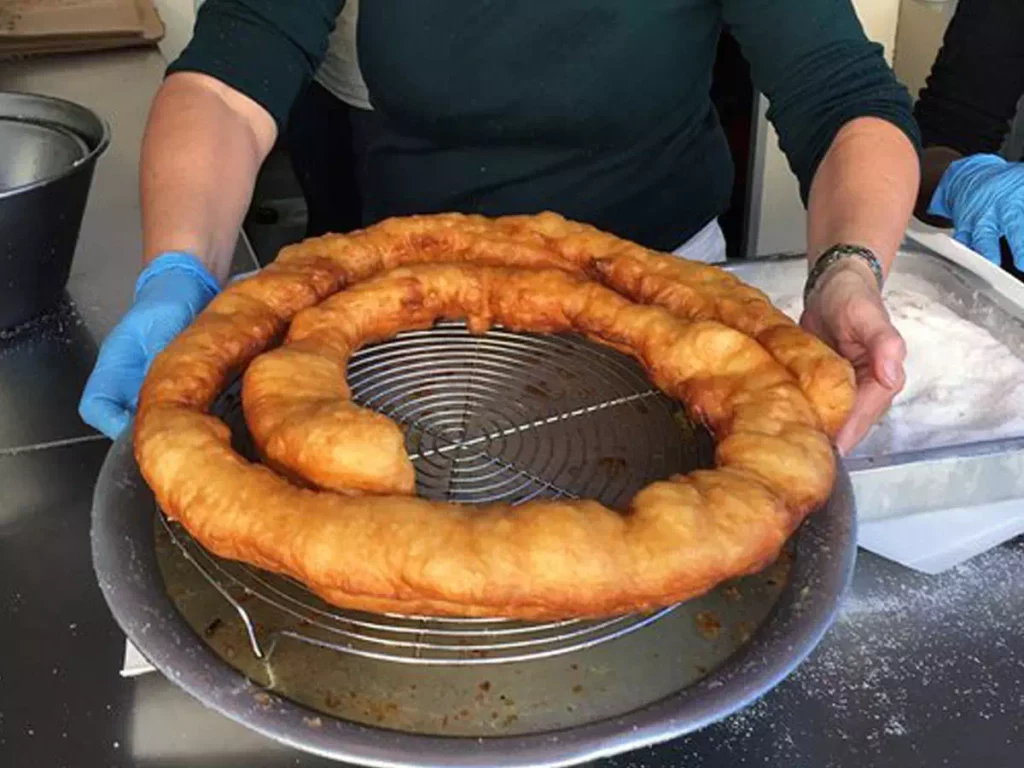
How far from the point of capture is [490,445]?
0.91 m

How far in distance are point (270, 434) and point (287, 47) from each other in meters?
0.73

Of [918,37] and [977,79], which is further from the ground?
[977,79]

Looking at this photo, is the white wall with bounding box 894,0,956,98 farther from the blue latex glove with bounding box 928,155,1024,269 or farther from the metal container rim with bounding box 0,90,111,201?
the metal container rim with bounding box 0,90,111,201

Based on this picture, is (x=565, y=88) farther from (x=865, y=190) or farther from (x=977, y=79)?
(x=977, y=79)

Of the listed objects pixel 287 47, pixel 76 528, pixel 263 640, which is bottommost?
pixel 76 528

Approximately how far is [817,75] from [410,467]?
0.79 metres

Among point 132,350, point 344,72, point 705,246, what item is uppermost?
point 132,350

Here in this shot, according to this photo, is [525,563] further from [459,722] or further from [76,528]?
[76,528]

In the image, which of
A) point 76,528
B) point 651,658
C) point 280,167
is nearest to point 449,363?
point 651,658

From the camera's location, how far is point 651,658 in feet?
2.62

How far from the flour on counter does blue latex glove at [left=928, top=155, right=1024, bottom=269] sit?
34cm

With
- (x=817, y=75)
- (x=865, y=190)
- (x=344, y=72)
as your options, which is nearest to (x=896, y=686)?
(x=865, y=190)

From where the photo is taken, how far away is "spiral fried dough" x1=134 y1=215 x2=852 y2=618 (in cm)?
73

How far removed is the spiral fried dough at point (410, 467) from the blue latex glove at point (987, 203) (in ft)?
2.85
